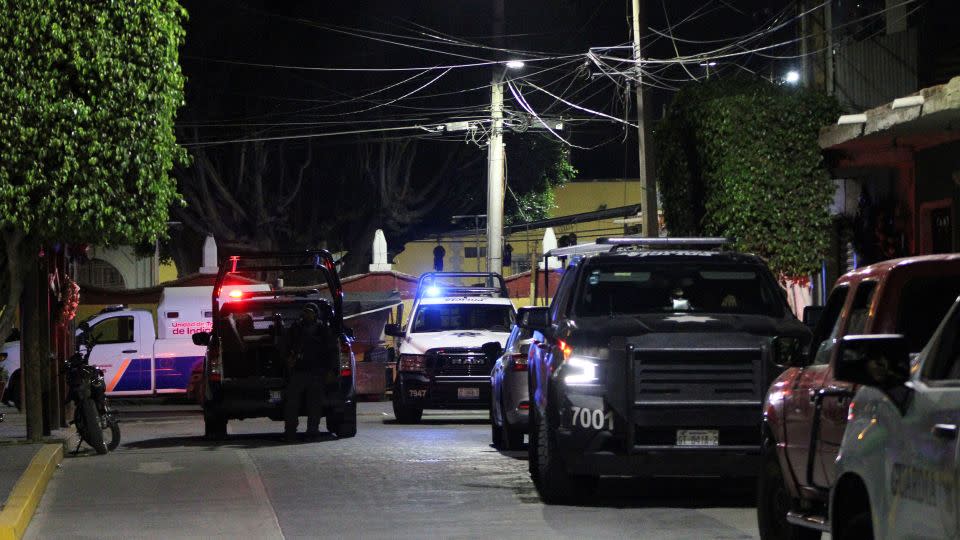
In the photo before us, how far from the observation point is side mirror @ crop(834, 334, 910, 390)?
6.16m

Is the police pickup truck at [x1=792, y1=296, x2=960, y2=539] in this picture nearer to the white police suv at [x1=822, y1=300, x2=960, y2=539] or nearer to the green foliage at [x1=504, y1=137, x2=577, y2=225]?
the white police suv at [x1=822, y1=300, x2=960, y2=539]

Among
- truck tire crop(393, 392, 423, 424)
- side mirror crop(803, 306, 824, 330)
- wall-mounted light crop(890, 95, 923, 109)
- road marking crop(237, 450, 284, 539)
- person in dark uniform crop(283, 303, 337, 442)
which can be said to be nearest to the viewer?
side mirror crop(803, 306, 824, 330)

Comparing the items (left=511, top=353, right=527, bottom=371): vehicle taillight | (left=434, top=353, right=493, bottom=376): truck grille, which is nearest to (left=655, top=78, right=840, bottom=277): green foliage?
(left=434, top=353, right=493, bottom=376): truck grille

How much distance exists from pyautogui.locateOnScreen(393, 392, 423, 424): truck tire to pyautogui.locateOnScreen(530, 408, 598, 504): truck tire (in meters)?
11.2

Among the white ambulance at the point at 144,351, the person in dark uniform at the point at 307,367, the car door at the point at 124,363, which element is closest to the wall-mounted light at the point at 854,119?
the person in dark uniform at the point at 307,367

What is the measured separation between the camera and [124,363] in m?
33.5

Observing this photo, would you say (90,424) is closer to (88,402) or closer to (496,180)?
(88,402)

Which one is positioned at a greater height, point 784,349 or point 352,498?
point 784,349

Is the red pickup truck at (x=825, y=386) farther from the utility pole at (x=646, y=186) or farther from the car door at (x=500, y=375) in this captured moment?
the utility pole at (x=646, y=186)

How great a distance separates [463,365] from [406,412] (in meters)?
1.20

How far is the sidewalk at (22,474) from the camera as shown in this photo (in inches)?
485

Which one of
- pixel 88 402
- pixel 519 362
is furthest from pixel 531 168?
pixel 519 362

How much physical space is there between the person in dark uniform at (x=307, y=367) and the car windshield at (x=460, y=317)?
492 centimetres

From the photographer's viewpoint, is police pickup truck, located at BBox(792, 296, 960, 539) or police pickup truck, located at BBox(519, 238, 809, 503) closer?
police pickup truck, located at BBox(792, 296, 960, 539)
